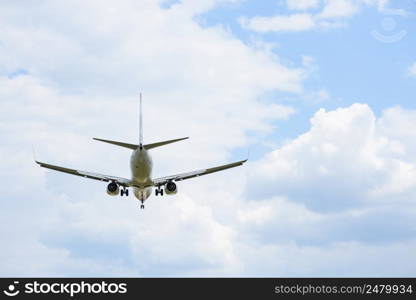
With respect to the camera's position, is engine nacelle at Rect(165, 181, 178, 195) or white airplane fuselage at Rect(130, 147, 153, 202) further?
engine nacelle at Rect(165, 181, 178, 195)

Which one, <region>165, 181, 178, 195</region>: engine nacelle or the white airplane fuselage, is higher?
<region>165, 181, 178, 195</region>: engine nacelle

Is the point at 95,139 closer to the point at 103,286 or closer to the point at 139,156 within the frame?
the point at 139,156

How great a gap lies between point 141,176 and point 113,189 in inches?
328

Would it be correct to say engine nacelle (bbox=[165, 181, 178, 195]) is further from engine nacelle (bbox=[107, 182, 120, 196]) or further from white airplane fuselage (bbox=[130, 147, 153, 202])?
engine nacelle (bbox=[107, 182, 120, 196])

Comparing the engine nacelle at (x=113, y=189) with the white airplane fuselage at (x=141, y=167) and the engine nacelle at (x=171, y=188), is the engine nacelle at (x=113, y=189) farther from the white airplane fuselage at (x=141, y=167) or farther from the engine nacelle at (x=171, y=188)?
the engine nacelle at (x=171, y=188)

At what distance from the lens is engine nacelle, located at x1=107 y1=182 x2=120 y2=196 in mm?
127750

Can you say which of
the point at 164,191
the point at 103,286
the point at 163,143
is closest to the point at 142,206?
the point at 164,191

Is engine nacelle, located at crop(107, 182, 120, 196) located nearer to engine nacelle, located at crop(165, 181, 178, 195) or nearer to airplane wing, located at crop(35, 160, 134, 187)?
airplane wing, located at crop(35, 160, 134, 187)

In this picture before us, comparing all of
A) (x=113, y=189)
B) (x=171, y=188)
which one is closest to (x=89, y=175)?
(x=113, y=189)

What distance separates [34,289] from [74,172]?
1181 inches

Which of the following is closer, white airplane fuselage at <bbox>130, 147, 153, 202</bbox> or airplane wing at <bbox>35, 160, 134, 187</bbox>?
white airplane fuselage at <bbox>130, 147, 153, 202</bbox>

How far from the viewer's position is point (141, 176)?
12081 cm

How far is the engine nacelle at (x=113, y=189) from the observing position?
419ft

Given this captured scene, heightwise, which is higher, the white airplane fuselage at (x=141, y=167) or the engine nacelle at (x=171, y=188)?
the engine nacelle at (x=171, y=188)
